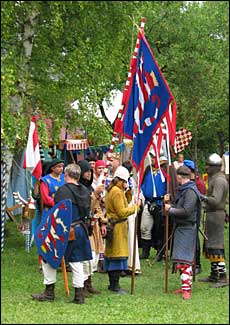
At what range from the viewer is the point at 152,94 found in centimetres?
944

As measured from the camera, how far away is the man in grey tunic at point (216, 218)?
10.1 metres

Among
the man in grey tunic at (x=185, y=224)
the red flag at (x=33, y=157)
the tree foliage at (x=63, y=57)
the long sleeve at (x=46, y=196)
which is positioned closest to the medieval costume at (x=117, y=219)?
the man in grey tunic at (x=185, y=224)

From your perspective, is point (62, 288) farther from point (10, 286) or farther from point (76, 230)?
point (76, 230)

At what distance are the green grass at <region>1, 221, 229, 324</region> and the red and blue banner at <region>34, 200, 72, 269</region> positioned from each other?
0.54 meters

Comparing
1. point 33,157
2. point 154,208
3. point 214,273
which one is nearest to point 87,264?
point 214,273

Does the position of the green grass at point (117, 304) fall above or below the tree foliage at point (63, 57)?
below

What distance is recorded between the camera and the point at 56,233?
8.23m

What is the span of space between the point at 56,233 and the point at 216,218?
2888mm

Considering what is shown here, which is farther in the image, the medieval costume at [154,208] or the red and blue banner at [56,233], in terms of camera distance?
the medieval costume at [154,208]

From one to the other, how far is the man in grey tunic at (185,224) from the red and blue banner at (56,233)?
1.66 meters

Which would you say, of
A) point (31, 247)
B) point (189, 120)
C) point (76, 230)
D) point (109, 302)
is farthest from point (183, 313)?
point (189, 120)

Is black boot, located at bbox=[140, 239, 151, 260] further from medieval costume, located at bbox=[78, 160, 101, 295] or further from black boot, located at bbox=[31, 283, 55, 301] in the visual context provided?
black boot, located at bbox=[31, 283, 55, 301]

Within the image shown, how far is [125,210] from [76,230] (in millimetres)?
1004

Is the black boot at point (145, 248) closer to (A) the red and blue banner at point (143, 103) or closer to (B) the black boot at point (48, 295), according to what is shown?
(A) the red and blue banner at point (143, 103)
